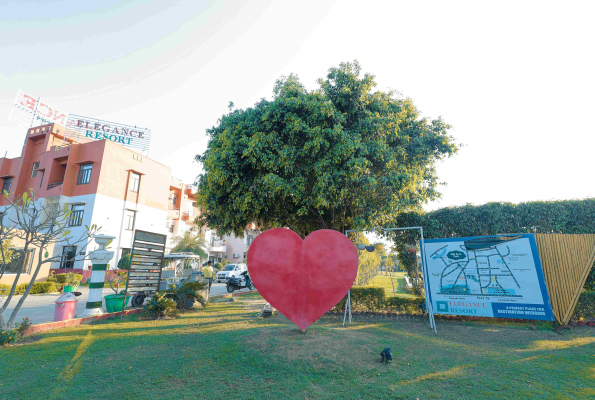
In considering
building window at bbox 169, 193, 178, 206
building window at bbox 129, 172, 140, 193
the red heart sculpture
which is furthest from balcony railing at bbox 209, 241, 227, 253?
the red heart sculpture

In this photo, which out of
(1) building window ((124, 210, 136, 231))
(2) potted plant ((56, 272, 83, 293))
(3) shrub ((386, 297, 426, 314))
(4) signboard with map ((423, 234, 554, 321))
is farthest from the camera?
(1) building window ((124, 210, 136, 231))

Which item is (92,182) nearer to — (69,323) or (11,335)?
(69,323)

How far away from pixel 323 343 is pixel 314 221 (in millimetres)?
7432

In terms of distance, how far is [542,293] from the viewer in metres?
7.73

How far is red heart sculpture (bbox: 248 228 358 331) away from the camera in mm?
6062

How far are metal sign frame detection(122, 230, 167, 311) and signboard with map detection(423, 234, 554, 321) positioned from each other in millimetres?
9604

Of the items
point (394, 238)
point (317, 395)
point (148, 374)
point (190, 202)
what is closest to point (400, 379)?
point (317, 395)

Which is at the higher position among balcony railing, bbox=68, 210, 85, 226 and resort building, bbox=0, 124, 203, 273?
resort building, bbox=0, 124, 203, 273

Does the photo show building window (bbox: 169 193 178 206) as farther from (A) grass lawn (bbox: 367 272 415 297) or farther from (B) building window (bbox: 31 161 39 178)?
(A) grass lawn (bbox: 367 272 415 297)

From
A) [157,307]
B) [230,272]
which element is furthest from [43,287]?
[157,307]

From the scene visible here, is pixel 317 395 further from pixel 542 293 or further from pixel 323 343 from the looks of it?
pixel 542 293

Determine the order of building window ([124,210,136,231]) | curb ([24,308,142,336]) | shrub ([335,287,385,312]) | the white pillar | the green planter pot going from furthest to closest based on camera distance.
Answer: building window ([124,210,136,231]) < shrub ([335,287,385,312]) < the green planter pot < the white pillar < curb ([24,308,142,336])

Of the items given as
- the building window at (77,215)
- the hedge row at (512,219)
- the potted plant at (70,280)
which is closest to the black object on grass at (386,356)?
the hedge row at (512,219)

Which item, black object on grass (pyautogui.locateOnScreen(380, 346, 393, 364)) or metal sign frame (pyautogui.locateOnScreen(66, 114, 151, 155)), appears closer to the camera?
black object on grass (pyautogui.locateOnScreen(380, 346, 393, 364))
